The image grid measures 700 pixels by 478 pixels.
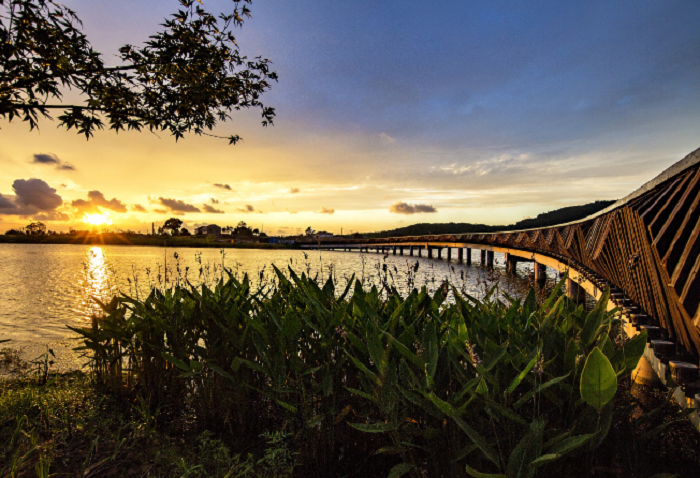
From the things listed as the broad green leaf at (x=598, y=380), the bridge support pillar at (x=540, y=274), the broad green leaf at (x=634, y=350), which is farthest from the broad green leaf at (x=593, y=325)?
the bridge support pillar at (x=540, y=274)

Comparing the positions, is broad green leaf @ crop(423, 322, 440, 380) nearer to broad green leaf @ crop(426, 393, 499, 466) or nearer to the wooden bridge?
broad green leaf @ crop(426, 393, 499, 466)

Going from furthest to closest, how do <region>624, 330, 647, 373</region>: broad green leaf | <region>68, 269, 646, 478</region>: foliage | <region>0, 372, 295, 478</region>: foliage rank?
<region>0, 372, 295, 478</region>: foliage < <region>624, 330, 647, 373</region>: broad green leaf < <region>68, 269, 646, 478</region>: foliage

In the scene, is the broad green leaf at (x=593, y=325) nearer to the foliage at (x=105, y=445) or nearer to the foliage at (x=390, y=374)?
the foliage at (x=390, y=374)

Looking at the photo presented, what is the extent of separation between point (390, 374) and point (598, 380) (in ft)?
2.89

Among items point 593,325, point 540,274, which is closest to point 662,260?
point 593,325

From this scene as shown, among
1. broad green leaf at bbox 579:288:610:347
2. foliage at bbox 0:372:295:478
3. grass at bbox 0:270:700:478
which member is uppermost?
broad green leaf at bbox 579:288:610:347

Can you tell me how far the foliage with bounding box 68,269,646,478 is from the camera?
1.65 metres

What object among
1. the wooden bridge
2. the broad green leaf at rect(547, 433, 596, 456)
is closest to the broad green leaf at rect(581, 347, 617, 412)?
the broad green leaf at rect(547, 433, 596, 456)

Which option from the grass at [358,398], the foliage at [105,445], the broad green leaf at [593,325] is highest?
the broad green leaf at [593,325]

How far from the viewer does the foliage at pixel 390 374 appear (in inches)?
64.8

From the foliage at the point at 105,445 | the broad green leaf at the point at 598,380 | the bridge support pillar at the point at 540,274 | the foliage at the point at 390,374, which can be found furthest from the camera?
the bridge support pillar at the point at 540,274

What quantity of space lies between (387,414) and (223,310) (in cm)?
158

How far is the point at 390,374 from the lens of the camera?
6.06 feet

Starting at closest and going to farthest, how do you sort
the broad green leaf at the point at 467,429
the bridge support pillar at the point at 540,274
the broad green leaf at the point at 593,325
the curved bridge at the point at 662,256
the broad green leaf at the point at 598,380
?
the broad green leaf at the point at 598,380
the broad green leaf at the point at 467,429
the broad green leaf at the point at 593,325
the curved bridge at the point at 662,256
the bridge support pillar at the point at 540,274
